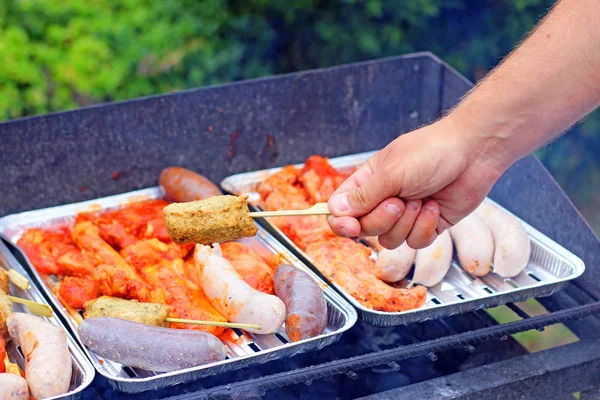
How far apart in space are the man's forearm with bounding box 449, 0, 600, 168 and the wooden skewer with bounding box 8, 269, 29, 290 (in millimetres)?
1987

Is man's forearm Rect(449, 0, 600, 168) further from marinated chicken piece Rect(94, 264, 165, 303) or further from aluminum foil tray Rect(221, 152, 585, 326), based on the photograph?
marinated chicken piece Rect(94, 264, 165, 303)

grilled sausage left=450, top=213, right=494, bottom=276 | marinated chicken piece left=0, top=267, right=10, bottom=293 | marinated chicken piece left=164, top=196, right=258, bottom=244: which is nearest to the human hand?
marinated chicken piece left=164, top=196, right=258, bottom=244

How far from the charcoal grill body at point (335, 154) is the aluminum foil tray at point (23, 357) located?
0.70 ft

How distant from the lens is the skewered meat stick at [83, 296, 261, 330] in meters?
3.05

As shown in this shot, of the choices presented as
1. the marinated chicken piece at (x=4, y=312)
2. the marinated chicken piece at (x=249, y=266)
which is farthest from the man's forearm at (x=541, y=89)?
the marinated chicken piece at (x=4, y=312)

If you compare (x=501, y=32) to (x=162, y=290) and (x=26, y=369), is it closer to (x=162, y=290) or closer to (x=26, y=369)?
(x=162, y=290)

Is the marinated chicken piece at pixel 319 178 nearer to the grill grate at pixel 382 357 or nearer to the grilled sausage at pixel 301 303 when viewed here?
the grilled sausage at pixel 301 303

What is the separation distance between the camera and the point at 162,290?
343 cm

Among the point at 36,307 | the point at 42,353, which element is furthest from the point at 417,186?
the point at 36,307

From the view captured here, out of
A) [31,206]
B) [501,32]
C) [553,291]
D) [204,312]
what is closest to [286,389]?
[204,312]

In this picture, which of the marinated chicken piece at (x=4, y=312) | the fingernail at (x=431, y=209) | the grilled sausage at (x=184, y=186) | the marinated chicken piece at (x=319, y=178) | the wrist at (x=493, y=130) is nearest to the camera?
the wrist at (x=493, y=130)

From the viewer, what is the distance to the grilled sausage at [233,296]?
10.2 feet

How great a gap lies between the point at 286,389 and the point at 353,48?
3100 mm

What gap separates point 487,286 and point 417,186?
40.1 inches
